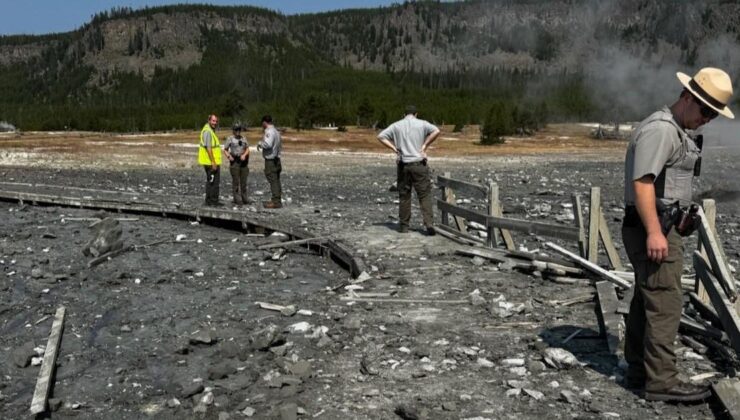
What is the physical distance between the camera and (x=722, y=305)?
18.9 ft

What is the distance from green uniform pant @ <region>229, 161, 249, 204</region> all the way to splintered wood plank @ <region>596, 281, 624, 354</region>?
35.9 ft

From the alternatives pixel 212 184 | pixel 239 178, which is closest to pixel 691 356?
pixel 212 184

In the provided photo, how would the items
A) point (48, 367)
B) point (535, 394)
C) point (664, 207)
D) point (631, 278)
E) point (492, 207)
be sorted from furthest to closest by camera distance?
point (492, 207)
point (631, 278)
point (48, 367)
point (535, 394)
point (664, 207)

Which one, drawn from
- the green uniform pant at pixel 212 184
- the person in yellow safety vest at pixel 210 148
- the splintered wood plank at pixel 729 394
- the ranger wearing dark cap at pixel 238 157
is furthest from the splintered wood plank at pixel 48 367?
the ranger wearing dark cap at pixel 238 157

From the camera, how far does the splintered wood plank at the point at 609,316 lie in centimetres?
616

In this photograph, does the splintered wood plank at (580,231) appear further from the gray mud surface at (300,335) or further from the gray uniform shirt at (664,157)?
the gray uniform shirt at (664,157)

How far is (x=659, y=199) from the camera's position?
15.9 feet

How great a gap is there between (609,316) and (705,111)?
8.58 ft

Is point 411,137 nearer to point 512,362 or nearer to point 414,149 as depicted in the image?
point 414,149

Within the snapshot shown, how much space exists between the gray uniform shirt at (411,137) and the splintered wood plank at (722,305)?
5669 mm

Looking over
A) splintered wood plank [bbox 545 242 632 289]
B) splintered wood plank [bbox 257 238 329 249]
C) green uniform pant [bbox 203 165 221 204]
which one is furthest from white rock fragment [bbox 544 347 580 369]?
green uniform pant [bbox 203 165 221 204]

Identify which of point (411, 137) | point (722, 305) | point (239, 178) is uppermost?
point (411, 137)

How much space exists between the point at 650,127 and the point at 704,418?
2.02 metres

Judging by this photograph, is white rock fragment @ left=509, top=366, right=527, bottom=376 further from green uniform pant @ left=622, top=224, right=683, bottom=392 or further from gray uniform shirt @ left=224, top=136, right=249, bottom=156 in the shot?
Answer: gray uniform shirt @ left=224, top=136, right=249, bottom=156
